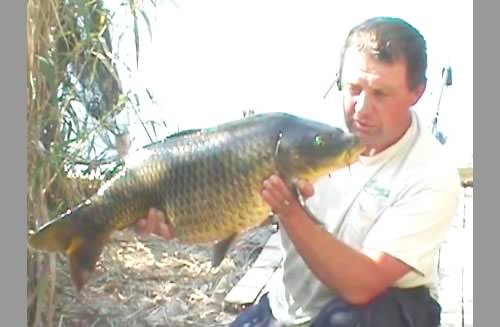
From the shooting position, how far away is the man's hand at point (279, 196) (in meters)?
1.10

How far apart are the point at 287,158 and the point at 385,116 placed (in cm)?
14

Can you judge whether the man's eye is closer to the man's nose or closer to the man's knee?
the man's nose

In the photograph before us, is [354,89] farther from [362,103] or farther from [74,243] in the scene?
[74,243]

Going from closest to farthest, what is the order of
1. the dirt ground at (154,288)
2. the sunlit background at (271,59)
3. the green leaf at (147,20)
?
the sunlit background at (271,59)
the green leaf at (147,20)
the dirt ground at (154,288)

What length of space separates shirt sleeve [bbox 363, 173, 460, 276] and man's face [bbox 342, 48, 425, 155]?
8 centimetres

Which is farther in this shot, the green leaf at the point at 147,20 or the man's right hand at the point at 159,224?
the green leaf at the point at 147,20

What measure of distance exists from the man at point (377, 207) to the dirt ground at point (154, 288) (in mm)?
519

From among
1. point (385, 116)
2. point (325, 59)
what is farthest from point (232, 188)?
point (325, 59)

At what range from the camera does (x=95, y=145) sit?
1.69m

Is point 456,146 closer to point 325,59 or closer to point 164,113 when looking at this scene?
point 325,59

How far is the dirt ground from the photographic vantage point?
5.82ft

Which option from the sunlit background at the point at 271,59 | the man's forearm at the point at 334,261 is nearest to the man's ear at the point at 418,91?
the sunlit background at the point at 271,59

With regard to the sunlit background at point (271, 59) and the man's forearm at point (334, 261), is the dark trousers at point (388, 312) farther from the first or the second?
the sunlit background at point (271, 59)

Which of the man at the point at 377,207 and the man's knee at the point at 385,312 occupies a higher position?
the man at the point at 377,207
